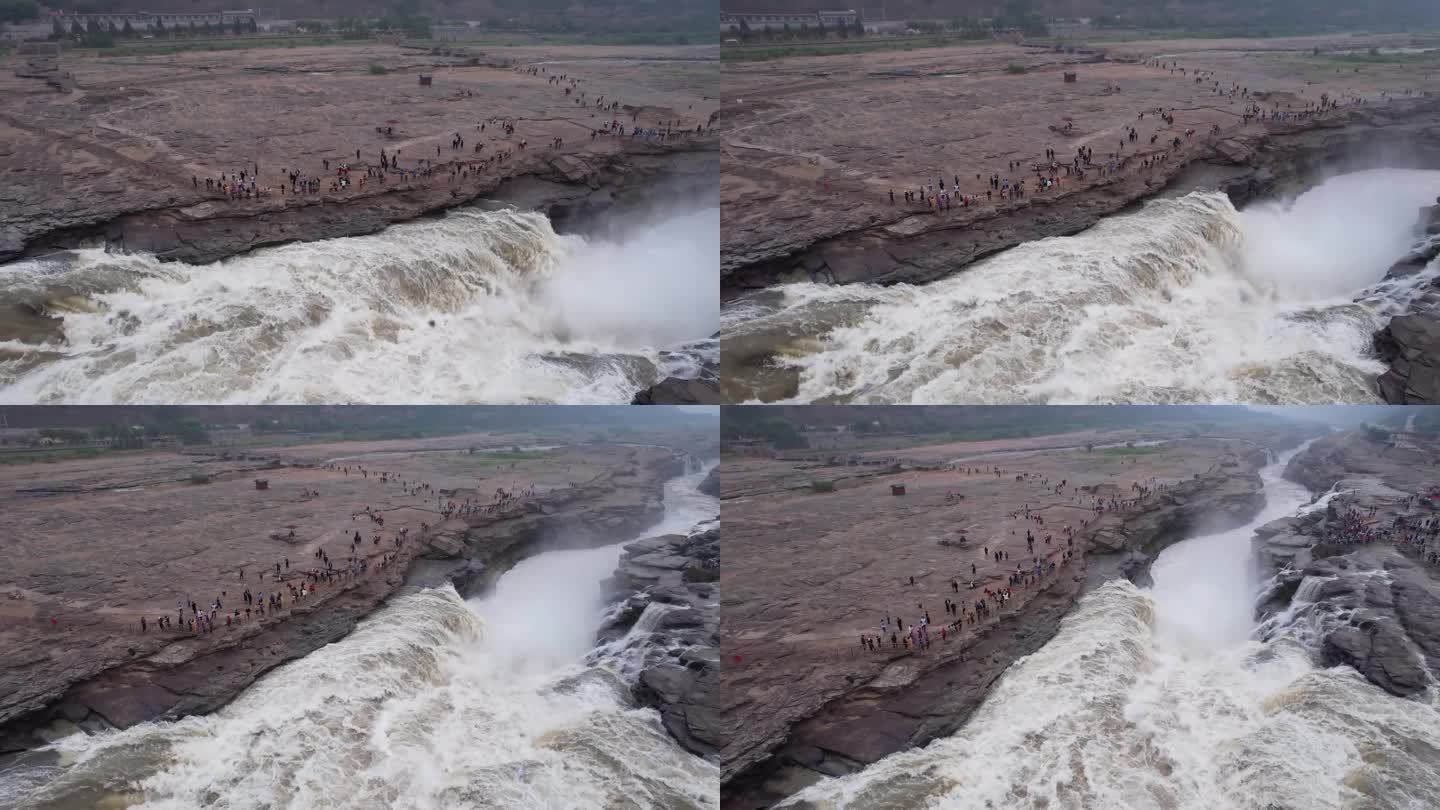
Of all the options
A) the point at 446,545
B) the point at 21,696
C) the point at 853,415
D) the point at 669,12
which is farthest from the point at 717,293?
the point at 669,12

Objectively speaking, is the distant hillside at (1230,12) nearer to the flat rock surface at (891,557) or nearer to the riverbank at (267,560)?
the flat rock surface at (891,557)

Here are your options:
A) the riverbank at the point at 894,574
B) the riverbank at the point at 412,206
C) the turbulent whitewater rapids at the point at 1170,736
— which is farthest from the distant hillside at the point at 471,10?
the turbulent whitewater rapids at the point at 1170,736

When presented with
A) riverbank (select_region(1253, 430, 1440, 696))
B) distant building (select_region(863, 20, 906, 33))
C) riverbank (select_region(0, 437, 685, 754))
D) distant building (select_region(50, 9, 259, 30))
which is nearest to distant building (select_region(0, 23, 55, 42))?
distant building (select_region(50, 9, 259, 30))

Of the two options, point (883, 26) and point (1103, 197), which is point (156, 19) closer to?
point (883, 26)

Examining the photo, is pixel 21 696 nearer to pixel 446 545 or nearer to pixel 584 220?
pixel 446 545

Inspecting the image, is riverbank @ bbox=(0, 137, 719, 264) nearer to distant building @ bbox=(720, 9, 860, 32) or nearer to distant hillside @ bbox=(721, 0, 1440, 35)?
distant building @ bbox=(720, 9, 860, 32)

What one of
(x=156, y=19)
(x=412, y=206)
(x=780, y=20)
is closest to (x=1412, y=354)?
(x=412, y=206)
